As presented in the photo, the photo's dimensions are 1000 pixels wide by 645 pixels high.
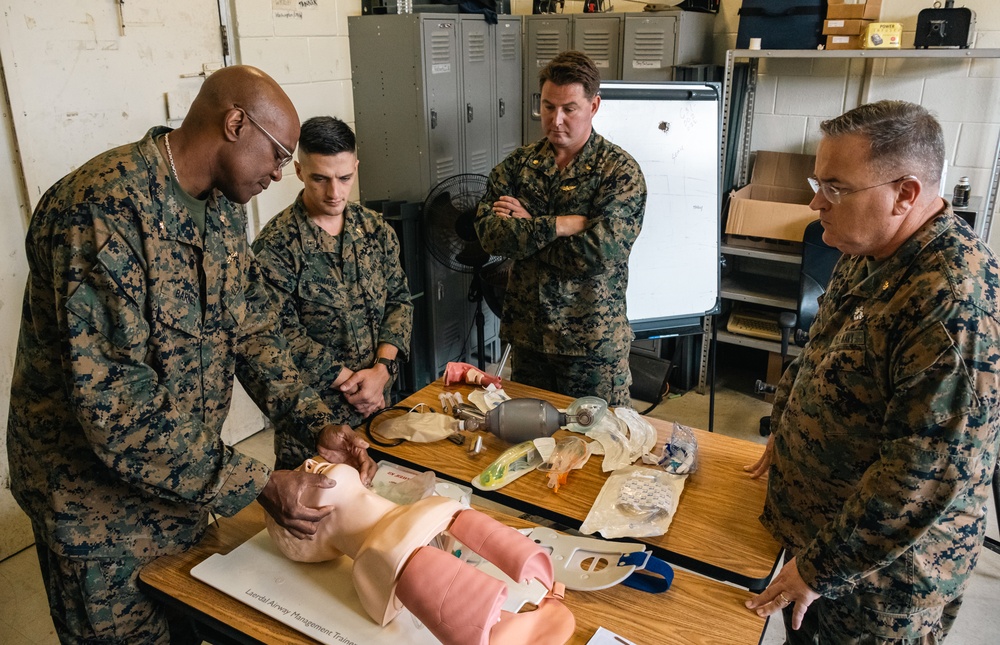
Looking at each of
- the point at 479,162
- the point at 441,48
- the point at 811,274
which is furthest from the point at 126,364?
the point at 479,162

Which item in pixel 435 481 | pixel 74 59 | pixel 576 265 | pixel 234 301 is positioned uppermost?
pixel 74 59

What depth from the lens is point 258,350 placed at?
1564 mm

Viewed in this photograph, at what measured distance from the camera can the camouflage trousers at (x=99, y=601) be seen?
1.33 metres

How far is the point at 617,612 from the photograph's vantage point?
1.27 metres

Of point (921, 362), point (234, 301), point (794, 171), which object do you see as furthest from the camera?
point (794, 171)

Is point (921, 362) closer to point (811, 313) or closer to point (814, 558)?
point (814, 558)

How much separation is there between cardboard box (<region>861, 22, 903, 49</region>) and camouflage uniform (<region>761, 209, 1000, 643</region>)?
2435 mm

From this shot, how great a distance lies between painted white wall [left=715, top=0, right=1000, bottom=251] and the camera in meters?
3.47

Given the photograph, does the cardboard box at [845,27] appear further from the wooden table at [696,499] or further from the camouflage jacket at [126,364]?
the camouflage jacket at [126,364]

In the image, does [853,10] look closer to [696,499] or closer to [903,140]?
[903,140]

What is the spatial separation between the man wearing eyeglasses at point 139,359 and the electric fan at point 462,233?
5.96ft

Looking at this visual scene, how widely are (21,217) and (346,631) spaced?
2.10m

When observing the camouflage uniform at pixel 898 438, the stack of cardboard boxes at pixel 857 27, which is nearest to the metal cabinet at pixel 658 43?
the stack of cardboard boxes at pixel 857 27

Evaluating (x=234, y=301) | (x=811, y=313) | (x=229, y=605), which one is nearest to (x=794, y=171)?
(x=811, y=313)
